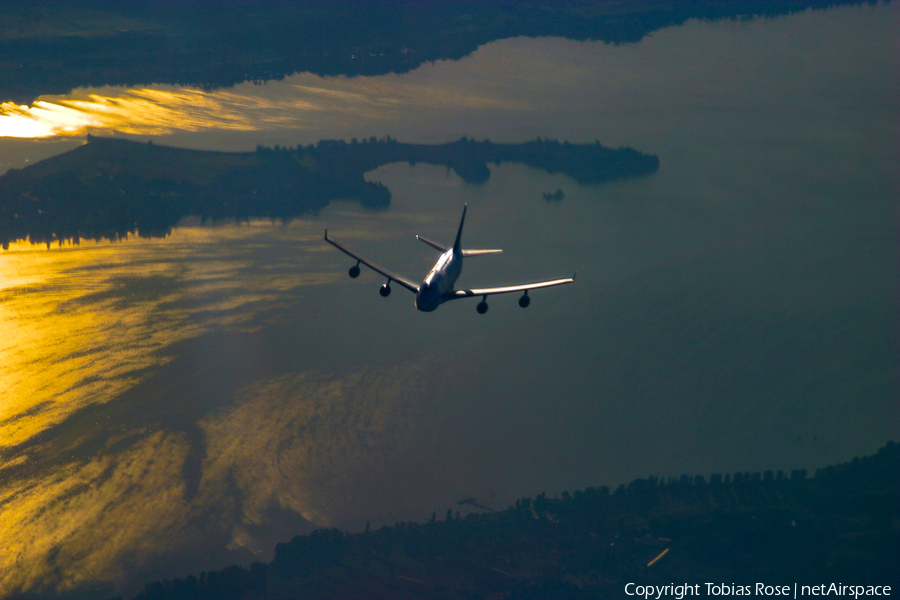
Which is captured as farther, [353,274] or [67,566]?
[67,566]

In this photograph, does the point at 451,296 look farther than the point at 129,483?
No

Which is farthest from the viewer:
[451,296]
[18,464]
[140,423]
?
[140,423]

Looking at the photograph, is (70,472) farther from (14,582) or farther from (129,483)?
(14,582)

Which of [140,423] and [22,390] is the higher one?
[22,390]

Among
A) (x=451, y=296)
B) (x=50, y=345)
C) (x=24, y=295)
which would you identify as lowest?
(x=50, y=345)

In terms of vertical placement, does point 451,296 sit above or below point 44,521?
above

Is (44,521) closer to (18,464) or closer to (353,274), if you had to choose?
(18,464)

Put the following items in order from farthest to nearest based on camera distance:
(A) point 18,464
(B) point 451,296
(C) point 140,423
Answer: (C) point 140,423, (A) point 18,464, (B) point 451,296

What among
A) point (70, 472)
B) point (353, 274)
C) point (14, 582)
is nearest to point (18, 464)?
point (70, 472)

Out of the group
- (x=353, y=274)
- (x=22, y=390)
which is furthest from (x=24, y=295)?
(x=353, y=274)
